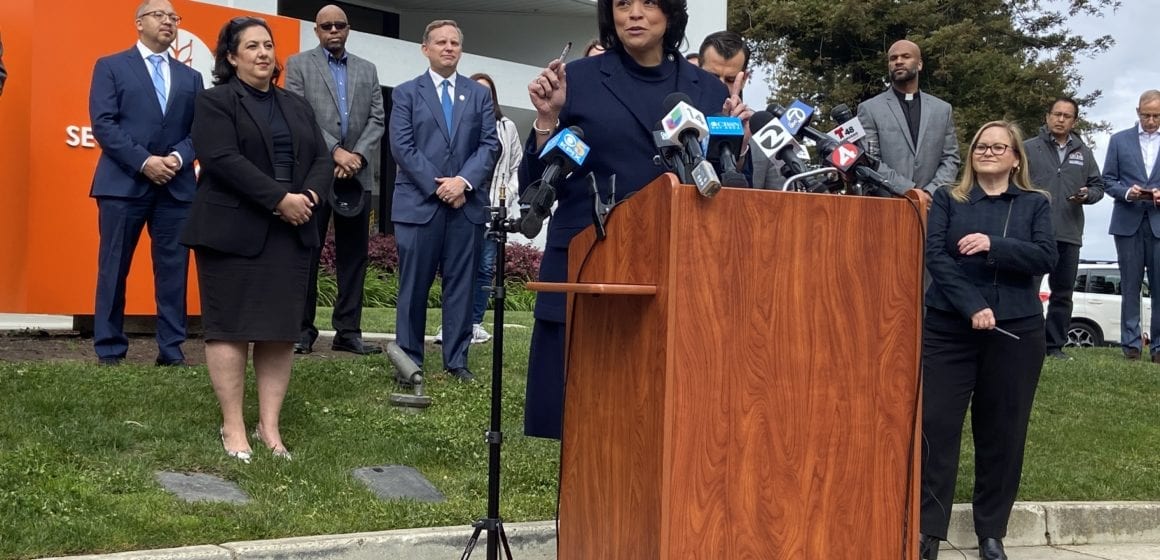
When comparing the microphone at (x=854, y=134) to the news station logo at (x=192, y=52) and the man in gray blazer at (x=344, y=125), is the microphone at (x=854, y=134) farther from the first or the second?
the news station logo at (x=192, y=52)

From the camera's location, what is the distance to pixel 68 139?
401 inches

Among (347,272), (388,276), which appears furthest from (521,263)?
(347,272)

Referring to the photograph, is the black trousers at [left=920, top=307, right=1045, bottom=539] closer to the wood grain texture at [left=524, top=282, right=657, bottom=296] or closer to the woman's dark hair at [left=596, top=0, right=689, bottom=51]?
the woman's dark hair at [left=596, top=0, right=689, bottom=51]

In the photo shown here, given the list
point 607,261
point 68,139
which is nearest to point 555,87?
point 607,261

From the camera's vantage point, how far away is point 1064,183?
39.6ft

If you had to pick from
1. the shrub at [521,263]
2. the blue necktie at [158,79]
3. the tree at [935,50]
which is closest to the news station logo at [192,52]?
the blue necktie at [158,79]

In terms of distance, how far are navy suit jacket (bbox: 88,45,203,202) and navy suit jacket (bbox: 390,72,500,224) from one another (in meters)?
1.37

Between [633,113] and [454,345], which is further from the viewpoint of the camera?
[454,345]

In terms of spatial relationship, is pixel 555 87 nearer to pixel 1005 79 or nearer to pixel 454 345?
pixel 454 345

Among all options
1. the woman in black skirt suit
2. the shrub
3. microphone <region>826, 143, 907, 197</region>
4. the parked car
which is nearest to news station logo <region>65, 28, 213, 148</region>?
the woman in black skirt suit

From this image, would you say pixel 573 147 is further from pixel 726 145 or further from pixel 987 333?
pixel 987 333

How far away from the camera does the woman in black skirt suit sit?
6402mm

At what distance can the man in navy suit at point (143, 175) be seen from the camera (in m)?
8.30

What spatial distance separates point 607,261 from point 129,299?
768cm
